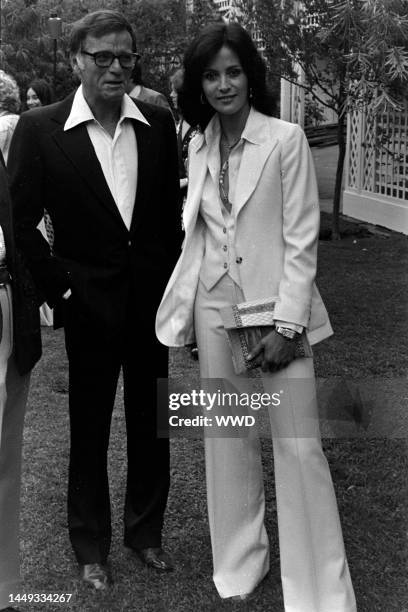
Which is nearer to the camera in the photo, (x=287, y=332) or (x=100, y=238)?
(x=287, y=332)

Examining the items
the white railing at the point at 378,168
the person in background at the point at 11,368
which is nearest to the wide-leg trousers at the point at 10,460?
the person in background at the point at 11,368

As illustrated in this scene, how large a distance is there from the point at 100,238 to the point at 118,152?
339 millimetres

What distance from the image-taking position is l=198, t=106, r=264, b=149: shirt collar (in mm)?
3252

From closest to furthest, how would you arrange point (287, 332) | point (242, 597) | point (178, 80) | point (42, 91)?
point (287, 332) < point (242, 597) < point (178, 80) < point (42, 91)

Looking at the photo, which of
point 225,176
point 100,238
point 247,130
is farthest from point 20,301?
point 247,130

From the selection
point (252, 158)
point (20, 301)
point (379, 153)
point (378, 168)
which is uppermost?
point (252, 158)

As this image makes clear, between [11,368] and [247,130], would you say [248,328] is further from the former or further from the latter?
[11,368]

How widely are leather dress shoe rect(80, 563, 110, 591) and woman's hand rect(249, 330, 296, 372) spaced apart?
116 cm

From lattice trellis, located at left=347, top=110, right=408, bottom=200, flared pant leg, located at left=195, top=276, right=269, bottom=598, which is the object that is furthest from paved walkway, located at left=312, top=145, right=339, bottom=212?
flared pant leg, located at left=195, top=276, right=269, bottom=598

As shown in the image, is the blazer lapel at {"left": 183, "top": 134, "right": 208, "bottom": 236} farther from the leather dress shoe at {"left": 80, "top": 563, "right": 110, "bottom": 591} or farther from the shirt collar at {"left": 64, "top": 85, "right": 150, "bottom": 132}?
the leather dress shoe at {"left": 80, "top": 563, "right": 110, "bottom": 591}

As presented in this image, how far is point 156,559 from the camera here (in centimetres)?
386

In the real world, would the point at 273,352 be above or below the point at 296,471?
above

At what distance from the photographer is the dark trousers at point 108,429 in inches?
143

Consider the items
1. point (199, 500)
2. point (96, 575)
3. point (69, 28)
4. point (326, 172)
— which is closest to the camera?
point (96, 575)
